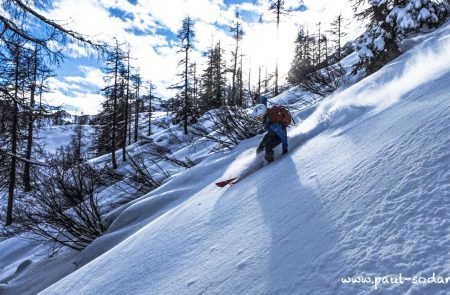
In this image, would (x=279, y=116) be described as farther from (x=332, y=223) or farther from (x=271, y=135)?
(x=332, y=223)

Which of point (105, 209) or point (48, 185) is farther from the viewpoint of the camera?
point (105, 209)

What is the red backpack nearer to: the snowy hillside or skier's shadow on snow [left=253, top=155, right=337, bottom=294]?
the snowy hillside

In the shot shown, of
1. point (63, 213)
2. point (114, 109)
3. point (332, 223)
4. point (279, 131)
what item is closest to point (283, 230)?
point (332, 223)

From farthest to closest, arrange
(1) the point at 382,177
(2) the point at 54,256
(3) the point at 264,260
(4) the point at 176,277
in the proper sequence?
Answer: 1. (2) the point at 54,256
2. (4) the point at 176,277
3. (1) the point at 382,177
4. (3) the point at 264,260

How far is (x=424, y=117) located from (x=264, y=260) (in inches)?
69.0

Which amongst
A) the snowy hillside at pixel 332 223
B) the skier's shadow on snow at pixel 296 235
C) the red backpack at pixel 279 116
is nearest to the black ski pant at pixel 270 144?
the red backpack at pixel 279 116

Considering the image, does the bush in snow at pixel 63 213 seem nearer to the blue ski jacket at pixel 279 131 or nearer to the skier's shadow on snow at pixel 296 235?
the blue ski jacket at pixel 279 131

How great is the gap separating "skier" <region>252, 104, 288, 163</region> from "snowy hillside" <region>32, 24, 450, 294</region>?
54cm

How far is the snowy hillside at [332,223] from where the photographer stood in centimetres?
130

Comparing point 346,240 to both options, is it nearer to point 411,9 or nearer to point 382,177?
point 382,177

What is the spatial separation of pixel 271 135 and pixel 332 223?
9.75 ft

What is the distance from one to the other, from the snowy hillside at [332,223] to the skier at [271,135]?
0.54 metres

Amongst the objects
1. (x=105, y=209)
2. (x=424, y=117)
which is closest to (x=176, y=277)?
(x=424, y=117)

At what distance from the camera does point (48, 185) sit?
5.75m
